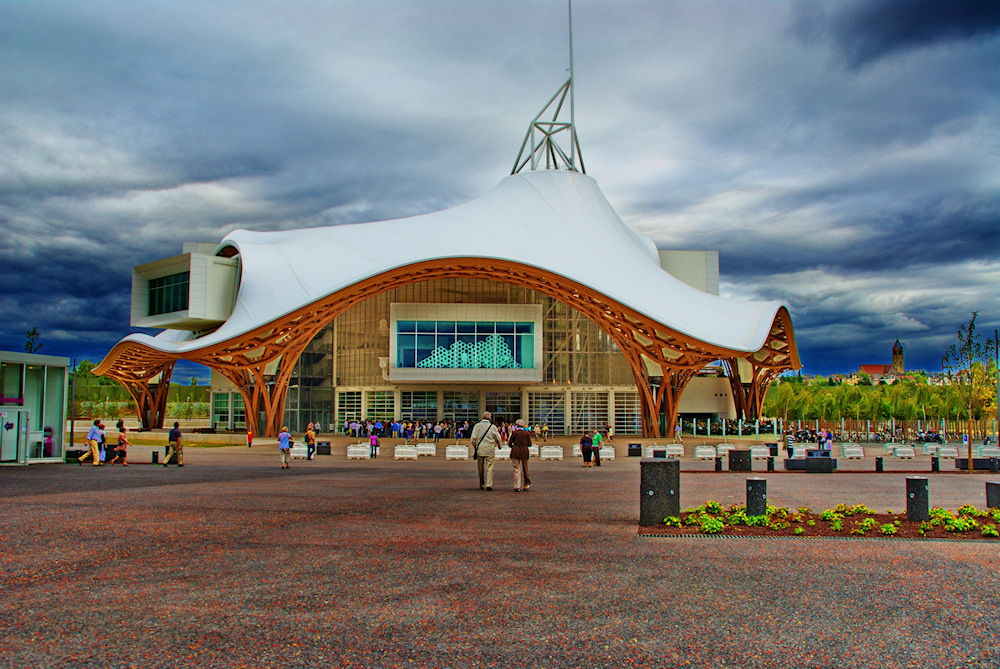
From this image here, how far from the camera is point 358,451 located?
27.8m

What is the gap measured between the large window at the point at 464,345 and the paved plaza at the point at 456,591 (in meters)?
35.3

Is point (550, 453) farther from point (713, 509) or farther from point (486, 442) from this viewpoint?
point (713, 509)

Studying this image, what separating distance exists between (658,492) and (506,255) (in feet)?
84.6

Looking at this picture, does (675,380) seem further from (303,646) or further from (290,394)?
(303,646)

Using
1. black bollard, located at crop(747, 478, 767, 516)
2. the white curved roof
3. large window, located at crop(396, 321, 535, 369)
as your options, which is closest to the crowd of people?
large window, located at crop(396, 321, 535, 369)

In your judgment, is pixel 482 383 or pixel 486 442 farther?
pixel 482 383

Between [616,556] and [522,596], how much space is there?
6.77ft

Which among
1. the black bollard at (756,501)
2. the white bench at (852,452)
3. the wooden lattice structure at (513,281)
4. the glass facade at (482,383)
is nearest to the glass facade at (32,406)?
the wooden lattice structure at (513,281)

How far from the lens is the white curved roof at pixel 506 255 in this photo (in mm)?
35125

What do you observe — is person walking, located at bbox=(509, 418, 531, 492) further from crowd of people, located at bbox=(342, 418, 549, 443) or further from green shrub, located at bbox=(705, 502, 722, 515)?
crowd of people, located at bbox=(342, 418, 549, 443)

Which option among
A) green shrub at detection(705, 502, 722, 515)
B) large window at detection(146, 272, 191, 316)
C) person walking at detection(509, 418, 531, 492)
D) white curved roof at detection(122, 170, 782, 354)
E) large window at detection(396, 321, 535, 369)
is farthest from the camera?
large window at detection(396, 321, 535, 369)

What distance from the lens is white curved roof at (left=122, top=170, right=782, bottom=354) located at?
1383 inches

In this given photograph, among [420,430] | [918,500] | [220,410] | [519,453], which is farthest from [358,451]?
[220,410]

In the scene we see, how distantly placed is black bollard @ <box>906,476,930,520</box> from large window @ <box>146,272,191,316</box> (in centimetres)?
3815
